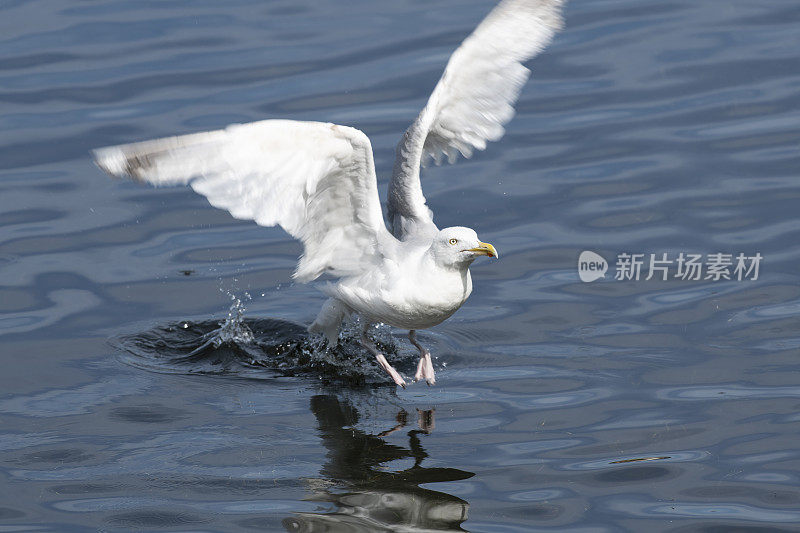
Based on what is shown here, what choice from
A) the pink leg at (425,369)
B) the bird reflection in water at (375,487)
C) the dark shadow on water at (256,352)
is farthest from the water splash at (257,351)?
the bird reflection in water at (375,487)

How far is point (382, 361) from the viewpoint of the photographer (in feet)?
29.0

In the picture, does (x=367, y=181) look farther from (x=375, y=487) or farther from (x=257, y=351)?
(x=375, y=487)

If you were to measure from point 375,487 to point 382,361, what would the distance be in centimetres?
175

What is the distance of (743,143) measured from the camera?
1220cm

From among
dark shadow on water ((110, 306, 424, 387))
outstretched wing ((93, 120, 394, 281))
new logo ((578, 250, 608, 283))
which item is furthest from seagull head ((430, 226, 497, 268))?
new logo ((578, 250, 608, 283))

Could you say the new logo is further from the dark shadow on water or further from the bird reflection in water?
the bird reflection in water

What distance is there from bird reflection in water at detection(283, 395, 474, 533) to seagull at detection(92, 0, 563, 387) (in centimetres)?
79

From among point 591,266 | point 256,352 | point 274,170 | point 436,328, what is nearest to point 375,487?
point 274,170

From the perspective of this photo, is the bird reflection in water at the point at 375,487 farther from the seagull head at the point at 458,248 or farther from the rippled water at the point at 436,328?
the seagull head at the point at 458,248

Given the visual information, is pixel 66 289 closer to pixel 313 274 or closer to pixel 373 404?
pixel 313 274

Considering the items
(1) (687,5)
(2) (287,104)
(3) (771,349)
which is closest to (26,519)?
(3) (771,349)

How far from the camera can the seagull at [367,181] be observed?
759 cm

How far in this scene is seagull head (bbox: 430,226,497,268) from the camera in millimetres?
8125

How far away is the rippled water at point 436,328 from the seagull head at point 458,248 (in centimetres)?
90
